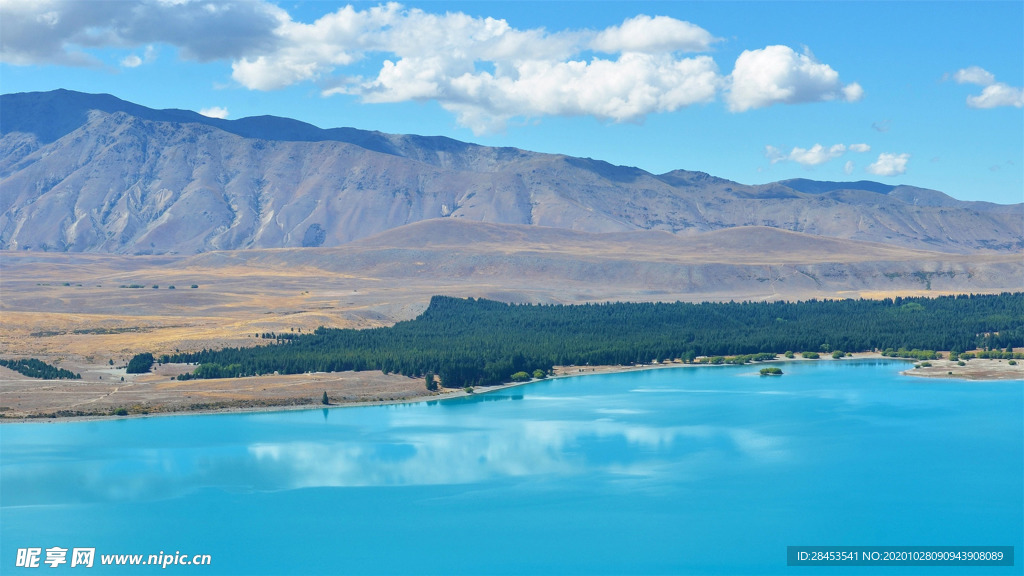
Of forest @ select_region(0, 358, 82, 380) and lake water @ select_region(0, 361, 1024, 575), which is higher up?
forest @ select_region(0, 358, 82, 380)

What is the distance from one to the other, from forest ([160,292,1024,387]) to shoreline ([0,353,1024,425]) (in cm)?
138

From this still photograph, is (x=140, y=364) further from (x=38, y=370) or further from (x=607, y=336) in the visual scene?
→ (x=607, y=336)

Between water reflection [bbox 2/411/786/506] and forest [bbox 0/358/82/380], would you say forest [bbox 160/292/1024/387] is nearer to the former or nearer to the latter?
forest [bbox 0/358/82/380]

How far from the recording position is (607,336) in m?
97.5

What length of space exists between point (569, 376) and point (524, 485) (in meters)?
35.2

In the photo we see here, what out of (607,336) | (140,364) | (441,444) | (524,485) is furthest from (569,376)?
(524,485)

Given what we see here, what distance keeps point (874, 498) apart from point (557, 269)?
131598 millimetres

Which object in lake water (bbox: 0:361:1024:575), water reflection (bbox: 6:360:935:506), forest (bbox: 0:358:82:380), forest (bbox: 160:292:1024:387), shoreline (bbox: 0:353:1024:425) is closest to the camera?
lake water (bbox: 0:361:1024:575)

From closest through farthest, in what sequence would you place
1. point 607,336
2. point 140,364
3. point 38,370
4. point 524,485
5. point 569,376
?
point 524,485 → point 38,370 → point 140,364 → point 569,376 → point 607,336

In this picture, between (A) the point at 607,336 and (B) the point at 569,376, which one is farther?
(A) the point at 607,336

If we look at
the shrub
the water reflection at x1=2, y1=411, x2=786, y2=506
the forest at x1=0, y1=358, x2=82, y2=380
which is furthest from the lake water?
the shrub

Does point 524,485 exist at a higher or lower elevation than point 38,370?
lower

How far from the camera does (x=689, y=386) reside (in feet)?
247

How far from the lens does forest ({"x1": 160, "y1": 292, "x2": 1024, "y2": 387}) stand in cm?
7619
